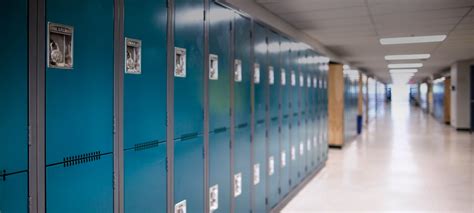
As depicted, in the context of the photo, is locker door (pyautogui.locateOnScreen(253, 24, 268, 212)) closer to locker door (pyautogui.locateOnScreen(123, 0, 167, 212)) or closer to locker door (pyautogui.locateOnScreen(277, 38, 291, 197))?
locker door (pyautogui.locateOnScreen(277, 38, 291, 197))

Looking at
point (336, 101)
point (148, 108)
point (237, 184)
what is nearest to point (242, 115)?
point (237, 184)

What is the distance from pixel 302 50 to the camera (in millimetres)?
5957

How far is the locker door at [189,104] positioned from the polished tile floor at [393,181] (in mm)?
2208

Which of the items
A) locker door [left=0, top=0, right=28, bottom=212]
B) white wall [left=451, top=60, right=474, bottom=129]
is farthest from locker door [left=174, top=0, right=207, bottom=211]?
white wall [left=451, top=60, right=474, bottom=129]

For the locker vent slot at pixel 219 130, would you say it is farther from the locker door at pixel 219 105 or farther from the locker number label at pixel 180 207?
the locker number label at pixel 180 207

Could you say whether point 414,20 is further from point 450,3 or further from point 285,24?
point 285,24

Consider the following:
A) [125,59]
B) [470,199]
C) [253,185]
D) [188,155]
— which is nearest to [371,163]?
[470,199]

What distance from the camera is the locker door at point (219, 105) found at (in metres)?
3.20

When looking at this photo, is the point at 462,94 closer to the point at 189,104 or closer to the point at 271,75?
the point at 271,75

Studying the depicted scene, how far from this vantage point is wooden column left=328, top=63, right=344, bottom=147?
9891 millimetres

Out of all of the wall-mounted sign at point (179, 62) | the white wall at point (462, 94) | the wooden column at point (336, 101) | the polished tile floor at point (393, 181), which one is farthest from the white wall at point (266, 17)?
the white wall at point (462, 94)

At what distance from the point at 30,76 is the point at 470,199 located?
551 centimetres

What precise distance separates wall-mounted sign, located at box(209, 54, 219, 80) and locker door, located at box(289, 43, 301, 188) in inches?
90.9

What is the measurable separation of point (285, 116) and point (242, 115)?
4.90ft
